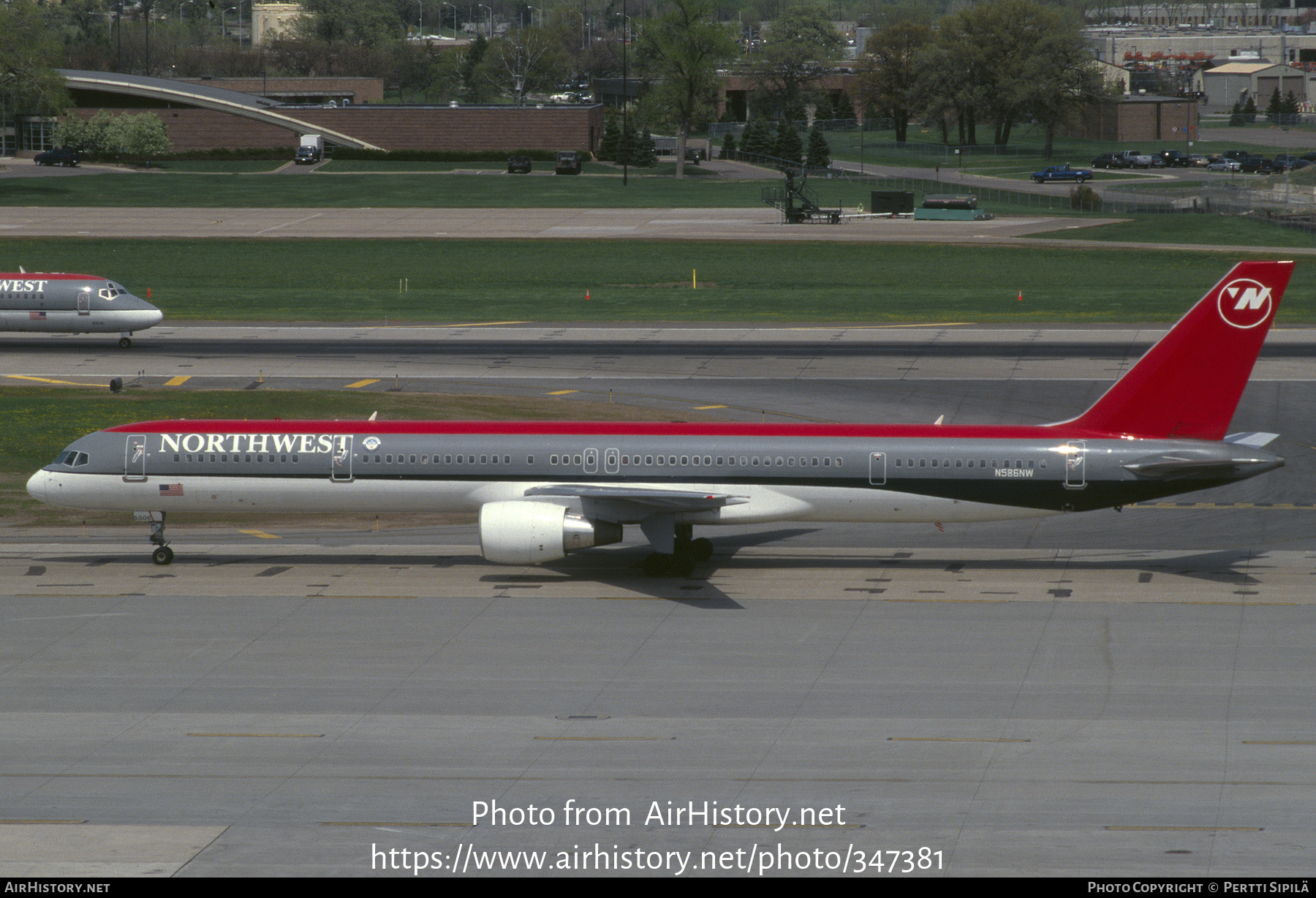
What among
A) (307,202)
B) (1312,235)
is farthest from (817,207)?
(307,202)

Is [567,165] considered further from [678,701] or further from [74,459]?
[678,701]

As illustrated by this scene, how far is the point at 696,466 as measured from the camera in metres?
38.2

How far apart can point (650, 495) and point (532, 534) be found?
10.6ft

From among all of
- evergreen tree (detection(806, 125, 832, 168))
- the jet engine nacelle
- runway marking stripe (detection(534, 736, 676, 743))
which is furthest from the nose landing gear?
evergreen tree (detection(806, 125, 832, 168))

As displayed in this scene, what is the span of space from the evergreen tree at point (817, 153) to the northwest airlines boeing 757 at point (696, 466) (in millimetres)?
132403

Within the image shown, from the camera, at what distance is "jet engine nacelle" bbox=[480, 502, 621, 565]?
36031 millimetres

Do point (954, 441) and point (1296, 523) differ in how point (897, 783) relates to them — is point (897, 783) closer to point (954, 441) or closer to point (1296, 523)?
point (954, 441)

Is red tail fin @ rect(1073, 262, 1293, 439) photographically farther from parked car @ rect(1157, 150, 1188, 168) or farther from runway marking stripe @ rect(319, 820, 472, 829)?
parked car @ rect(1157, 150, 1188, 168)

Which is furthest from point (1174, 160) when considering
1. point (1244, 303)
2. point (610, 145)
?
point (1244, 303)

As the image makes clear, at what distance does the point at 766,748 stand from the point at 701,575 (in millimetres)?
13026

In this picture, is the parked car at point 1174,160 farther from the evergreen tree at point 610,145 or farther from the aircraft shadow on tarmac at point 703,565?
the aircraft shadow on tarmac at point 703,565

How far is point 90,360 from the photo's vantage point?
7106cm

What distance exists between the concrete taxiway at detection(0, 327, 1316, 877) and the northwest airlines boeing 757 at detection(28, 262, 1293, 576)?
188 centimetres

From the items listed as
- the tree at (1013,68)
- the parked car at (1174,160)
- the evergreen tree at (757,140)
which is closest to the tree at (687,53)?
the evergreen tree at (757,140)
